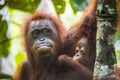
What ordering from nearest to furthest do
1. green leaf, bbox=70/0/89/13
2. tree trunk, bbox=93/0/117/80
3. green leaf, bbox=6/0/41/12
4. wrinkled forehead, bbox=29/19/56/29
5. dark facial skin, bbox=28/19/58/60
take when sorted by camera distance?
tree trunk, bbox=93/0/117/80, dark facial skin, bbox=28/19/58/60, green leaf, bbox=70/0/89/13, wrinkled forehead, bbox=29/19/56/29, green leaf, bbox=6/0/41/12

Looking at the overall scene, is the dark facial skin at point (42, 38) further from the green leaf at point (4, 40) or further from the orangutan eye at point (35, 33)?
→ the green leaf at point (4, 40)

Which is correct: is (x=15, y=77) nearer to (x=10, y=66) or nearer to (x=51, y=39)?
(x=51, y=39)

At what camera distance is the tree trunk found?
2727 millimetres

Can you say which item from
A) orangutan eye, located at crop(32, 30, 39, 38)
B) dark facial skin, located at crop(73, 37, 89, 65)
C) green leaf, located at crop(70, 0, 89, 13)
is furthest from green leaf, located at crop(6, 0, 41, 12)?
dark facial skin, located at crop(73, 37, 89, 65)

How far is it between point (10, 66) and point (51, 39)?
3.28 metres

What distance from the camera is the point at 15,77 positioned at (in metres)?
4.30

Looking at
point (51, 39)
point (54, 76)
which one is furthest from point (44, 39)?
point (54, 76)

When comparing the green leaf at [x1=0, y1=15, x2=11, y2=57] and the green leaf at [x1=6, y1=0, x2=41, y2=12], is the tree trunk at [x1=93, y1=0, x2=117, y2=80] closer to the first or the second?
the green leaf at [x1=6, y1=0, x2=41, y2=12]

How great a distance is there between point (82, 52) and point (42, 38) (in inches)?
14.6

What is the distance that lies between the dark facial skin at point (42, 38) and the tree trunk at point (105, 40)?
1043mm

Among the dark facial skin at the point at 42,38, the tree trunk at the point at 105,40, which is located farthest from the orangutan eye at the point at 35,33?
the tree trunk at the point at 105,40

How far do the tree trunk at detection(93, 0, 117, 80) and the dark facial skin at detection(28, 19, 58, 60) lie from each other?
1043mm

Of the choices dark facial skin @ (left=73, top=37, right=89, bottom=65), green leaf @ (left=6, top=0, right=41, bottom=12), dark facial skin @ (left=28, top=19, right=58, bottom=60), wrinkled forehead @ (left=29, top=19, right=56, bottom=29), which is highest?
green leaf @ (left=6, top=0, right=41, bottom=12)

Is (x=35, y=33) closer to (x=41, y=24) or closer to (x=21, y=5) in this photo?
(x=41, y=24)
